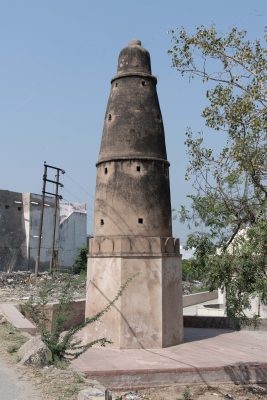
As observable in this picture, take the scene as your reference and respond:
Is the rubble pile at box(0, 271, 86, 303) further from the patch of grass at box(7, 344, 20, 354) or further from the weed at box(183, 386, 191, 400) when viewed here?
the weed at box(183, 386, 191, 400)

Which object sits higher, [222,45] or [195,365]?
[222,45]

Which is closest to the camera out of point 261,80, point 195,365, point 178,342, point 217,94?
point 261,80

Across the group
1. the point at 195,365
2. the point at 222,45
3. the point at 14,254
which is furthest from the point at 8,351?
the point at 14,254

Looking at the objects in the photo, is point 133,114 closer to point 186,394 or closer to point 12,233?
point 186,394

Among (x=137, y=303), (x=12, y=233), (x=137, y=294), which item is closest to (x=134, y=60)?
(x=137, y=294)

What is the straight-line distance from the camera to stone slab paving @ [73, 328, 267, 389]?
31.9 feet

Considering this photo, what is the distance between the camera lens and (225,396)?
9.80 m

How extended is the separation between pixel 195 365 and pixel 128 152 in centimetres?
614

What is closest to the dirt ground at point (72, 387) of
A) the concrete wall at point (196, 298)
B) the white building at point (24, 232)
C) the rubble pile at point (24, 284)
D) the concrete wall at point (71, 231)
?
the rubble pile at point (24, 284)

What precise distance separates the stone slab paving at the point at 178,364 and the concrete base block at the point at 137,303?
375 millimetres

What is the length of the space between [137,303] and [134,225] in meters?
2.17

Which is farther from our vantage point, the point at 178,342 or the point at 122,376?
the point at 178,342

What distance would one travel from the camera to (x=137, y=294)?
40.6 feet

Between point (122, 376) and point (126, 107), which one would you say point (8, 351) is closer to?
point (122, 376)
